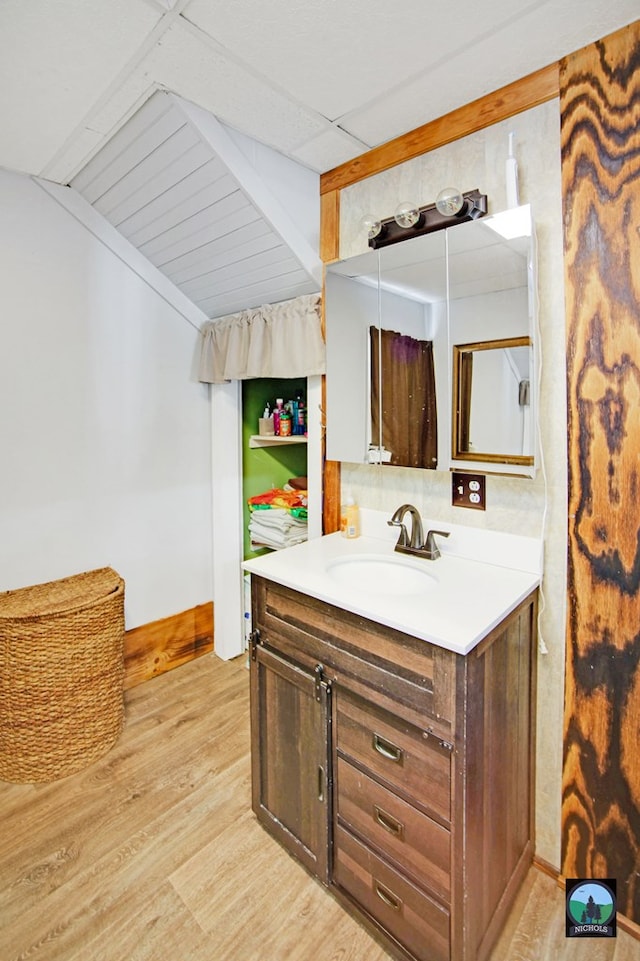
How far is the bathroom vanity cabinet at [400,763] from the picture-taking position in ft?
3.56

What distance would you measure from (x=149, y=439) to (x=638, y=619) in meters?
2.14

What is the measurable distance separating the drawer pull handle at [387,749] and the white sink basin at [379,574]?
45 cm

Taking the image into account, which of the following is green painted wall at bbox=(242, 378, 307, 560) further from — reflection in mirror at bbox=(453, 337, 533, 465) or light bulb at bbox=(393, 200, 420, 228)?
reflection in mirror at bbox=(453, 337, 533, 465)

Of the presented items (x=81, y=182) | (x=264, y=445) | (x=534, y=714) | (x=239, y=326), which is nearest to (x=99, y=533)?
(x=264, y=445)

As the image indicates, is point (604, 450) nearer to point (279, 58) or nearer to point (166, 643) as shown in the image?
point (279, 58)

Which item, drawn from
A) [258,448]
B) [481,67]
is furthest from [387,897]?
[481,67]

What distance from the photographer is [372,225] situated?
1.63m

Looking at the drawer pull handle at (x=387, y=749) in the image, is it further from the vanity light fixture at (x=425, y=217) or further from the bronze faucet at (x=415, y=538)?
the vanity light fixture at (x=425, y=217)

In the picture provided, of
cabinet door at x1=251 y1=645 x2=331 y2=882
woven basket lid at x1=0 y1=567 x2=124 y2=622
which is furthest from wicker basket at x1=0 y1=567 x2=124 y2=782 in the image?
cabinet door at x1=251 y1=645 x2=331 y2=882

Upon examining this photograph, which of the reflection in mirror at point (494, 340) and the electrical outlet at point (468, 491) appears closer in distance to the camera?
the reflection in mirror at point (494, 340)

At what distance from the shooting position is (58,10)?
1122mm

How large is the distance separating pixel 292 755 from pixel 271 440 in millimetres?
1575

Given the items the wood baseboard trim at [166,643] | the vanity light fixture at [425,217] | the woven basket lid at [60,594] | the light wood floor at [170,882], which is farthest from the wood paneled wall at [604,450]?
the wood baseboard trim at [166,643]

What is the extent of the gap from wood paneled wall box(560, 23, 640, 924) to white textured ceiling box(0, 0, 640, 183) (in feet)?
0.66
